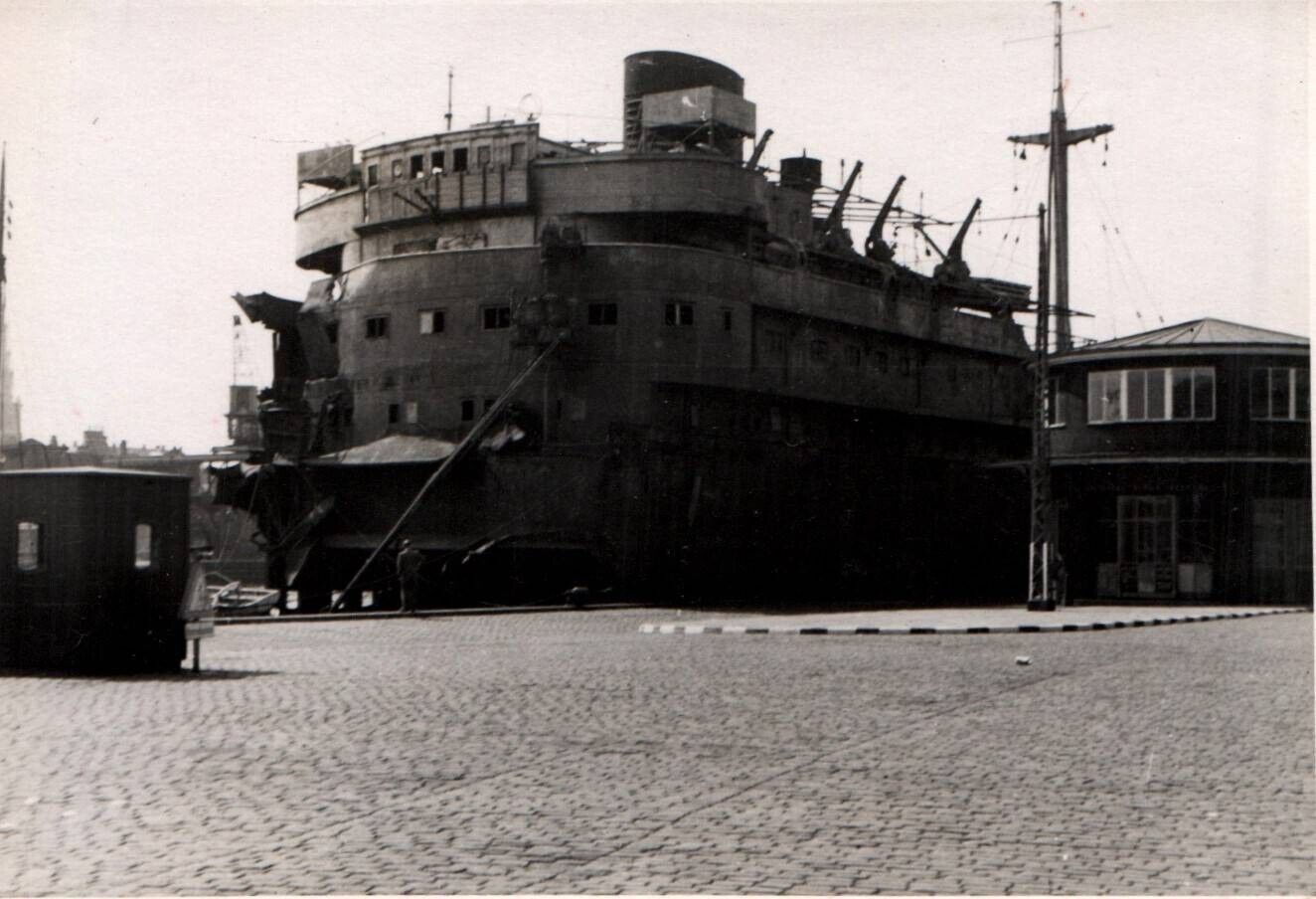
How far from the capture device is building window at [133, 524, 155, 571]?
14906mm

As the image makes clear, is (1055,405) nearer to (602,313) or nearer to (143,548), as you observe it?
(602,313)

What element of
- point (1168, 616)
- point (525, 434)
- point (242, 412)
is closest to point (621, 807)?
point (1168, 616)

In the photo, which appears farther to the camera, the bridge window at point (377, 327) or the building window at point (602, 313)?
the bridge window at point (377, 327)

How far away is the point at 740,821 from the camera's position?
7645 mm

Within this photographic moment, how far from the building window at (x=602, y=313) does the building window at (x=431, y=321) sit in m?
4.01

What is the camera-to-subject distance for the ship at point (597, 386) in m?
35.5

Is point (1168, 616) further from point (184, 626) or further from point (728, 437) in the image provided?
point (184, 626)

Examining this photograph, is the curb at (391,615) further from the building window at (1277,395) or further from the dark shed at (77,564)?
the building window at (1277,395)

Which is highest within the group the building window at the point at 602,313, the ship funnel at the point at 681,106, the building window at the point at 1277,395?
the ship funnel at the point at 681,106

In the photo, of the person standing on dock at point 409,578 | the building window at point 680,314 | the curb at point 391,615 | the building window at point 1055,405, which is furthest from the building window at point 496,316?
the building window at point 1055,405

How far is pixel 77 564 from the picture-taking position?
14.5 m

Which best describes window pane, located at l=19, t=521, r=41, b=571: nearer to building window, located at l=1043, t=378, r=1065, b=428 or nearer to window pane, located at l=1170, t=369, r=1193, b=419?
window pane, located at l=1170, t=369, r=1193, b=419

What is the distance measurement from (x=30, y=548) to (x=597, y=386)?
23.4 meters

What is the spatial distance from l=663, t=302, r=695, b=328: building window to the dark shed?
2358 cm
